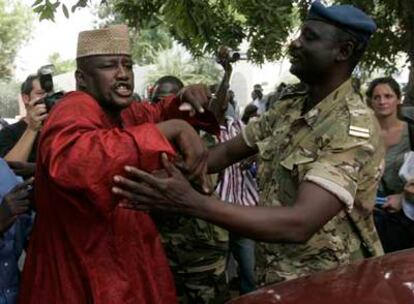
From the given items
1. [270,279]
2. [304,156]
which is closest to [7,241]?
[270,279]

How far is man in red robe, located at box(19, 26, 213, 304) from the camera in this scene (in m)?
1.91

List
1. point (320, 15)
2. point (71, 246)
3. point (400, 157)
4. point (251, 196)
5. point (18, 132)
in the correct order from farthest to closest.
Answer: point (251, 196)
point (400, 157)
point (18, 132)
point (320, 15)
point (71, 246)

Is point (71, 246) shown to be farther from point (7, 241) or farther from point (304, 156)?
point (304, 156)

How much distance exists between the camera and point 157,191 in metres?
1.92

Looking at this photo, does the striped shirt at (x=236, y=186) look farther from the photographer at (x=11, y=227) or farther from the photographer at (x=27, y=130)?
the photographer at (x=11, y=227)

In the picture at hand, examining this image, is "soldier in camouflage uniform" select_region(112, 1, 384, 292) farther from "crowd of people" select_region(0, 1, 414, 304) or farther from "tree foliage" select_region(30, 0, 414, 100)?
"tree foliage" select_region(30, 0, 414, 100)

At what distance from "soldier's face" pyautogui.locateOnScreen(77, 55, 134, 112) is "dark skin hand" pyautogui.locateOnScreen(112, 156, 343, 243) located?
41 cm

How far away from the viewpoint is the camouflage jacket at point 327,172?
219 cm

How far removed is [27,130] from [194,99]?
1175 millimetres

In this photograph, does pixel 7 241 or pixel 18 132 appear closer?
pixel 7 241

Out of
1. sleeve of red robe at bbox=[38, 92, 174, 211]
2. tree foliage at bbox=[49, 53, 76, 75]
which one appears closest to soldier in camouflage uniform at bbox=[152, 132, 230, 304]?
sleeve of red robe at bbox=[38, 92, 174, 211]

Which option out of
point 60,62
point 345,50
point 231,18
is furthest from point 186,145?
point 60,62

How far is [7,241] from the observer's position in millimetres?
2586

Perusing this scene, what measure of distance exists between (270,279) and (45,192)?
859mm
